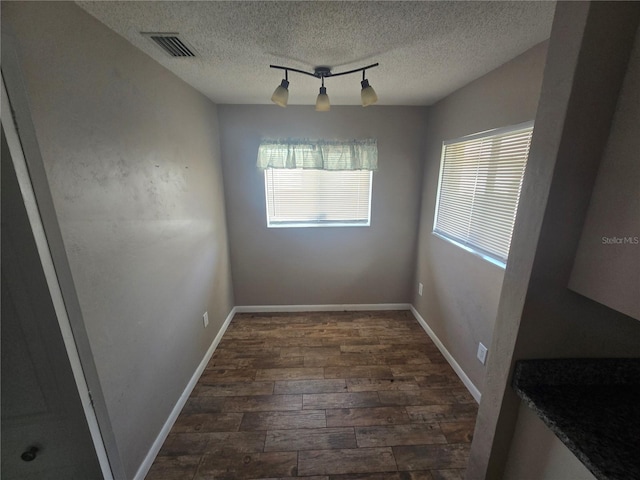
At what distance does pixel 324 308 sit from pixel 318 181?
156cm

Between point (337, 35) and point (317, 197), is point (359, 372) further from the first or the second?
point (337, 35)

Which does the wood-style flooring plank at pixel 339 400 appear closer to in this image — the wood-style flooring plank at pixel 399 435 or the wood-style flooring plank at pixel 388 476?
the wood-style flooring plank at pixel 399 435

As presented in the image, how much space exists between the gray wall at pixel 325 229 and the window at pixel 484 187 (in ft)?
1.70

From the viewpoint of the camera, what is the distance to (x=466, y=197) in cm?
202

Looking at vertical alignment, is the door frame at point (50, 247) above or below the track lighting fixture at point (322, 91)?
below

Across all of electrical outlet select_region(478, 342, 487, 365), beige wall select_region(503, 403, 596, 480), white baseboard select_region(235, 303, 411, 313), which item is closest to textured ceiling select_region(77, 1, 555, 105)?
beige wall select_region(503, 403, 596, 480)

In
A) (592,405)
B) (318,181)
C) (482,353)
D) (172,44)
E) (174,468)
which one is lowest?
(174,468)

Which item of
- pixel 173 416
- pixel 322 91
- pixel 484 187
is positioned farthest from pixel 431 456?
pixel 322 91

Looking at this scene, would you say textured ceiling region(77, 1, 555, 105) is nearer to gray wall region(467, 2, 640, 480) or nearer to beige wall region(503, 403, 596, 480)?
gray wall region(467, 2, 640, 480)

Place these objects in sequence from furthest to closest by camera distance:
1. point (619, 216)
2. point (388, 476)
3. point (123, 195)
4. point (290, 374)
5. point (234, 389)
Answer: point (290, 374) → point (234, 389) → point (388, 476) → point (123, 195) → point (619, 216)

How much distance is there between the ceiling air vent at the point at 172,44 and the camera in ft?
4.14

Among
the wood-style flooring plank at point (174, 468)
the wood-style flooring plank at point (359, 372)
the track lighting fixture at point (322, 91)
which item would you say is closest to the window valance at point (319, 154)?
the track lighting fixture at point (322, 91)

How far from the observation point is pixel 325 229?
288 cm

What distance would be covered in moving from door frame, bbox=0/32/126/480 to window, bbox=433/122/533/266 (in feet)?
7.31
